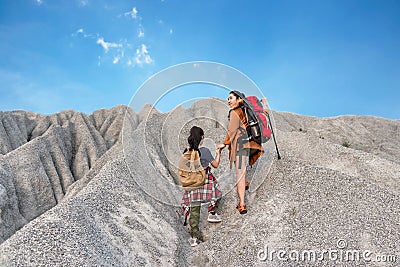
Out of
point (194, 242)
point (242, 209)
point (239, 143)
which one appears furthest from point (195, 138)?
point (194, 242)

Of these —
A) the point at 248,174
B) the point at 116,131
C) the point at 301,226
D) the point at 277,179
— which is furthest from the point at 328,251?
the point at 116,131

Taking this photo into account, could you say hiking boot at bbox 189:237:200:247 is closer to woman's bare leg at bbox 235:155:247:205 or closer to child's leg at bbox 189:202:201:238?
child's leg at bbox 189:202:201:238

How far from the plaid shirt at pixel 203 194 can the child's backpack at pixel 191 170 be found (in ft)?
0.61

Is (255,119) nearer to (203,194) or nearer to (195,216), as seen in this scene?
(203,194)

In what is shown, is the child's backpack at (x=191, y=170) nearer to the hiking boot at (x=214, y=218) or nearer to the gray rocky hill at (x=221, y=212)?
the hiking boot at (x=214, y=218)

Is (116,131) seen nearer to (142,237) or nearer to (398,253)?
(142,237)

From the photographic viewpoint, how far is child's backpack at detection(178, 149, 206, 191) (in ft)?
20.6

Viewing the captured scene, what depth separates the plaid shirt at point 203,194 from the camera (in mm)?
6562

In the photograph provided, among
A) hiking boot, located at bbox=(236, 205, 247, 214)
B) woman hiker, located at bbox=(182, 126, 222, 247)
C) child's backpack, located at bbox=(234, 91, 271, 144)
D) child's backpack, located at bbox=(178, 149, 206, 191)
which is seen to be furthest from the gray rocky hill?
child's backpack, located at bbox=(234, 91, 271, 144)

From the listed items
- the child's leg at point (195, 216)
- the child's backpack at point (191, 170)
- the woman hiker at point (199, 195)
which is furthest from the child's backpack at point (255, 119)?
the child's leg at point (195, 216)

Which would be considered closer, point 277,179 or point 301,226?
point 301,226

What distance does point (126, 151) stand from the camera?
9.59 meters

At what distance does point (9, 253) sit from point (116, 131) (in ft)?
83.1

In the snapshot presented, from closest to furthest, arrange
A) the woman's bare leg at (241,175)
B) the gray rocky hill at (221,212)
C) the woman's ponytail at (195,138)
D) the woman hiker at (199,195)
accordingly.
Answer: the gray rocky hill at (221,212)
the woman's ponytail at (195,138)
the woman hiker at (199,195)
the woman's bare leg at (241,175)
